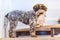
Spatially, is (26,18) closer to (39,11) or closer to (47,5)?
(39,11)

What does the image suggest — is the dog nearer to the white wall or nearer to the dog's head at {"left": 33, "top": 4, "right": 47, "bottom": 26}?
the dog's head at {"left": 33, "top": 4, "right": 47, "bottom": 26}

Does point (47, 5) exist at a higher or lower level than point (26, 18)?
higher

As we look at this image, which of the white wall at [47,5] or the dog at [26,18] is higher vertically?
the white wall at [47,5]

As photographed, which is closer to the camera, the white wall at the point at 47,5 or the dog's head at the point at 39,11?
the dog's head at the point at 39,11

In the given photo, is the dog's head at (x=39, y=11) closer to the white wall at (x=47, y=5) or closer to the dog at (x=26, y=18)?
the dog at (x=26, y=18)

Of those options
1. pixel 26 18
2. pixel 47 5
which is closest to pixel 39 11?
pixel 26 18

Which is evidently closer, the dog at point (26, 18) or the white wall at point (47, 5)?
the dog at point (26, 18)

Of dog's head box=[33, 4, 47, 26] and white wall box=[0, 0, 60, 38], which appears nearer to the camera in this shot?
dog's head box=[33, 4, 47, 26]

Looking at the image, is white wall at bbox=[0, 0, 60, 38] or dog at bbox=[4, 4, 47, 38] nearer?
dog at bbox=[4, 4, 47, 38]

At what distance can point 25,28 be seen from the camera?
2.05 meters

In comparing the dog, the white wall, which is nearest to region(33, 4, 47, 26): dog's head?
the dog

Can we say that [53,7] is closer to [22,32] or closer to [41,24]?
[41,24]

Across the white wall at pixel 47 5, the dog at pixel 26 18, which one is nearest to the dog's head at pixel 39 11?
the dog at pixel 26 18

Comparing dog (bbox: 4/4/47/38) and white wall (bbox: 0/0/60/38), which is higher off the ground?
white wall (bbox: 0/0/60/38)
